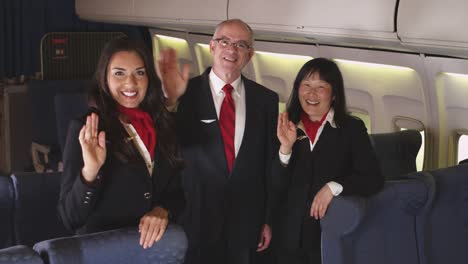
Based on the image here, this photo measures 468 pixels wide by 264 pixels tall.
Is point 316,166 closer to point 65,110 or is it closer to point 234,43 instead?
point 234,43

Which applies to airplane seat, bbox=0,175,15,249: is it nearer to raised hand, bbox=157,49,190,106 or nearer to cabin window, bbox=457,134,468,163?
raised hand, bbox=157,49,190,106

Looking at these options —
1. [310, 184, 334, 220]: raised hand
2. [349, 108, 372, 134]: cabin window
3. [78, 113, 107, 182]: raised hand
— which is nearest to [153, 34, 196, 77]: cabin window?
[349, 108, 372, 134]: cabin window

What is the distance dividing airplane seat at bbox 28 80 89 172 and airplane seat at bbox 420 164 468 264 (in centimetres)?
340

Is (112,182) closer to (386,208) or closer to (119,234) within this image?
(119,234)

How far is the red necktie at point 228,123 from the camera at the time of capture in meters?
3.11

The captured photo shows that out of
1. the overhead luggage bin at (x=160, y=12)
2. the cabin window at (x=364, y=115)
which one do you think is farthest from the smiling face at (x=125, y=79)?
the overhead luggage bin at (x=160, y=12)

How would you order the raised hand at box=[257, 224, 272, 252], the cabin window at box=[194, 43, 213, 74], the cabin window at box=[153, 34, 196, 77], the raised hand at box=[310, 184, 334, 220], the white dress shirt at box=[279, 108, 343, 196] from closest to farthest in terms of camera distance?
the raised hand at box=[310, 184, 334, 220] < the white dress shirt at box=[279, 108, 343, 196] < the raised hand at box=[257, 224, 272, 252] < the cabin window at box=[194, 43, 213, 74] < the cabin window at box=[153, 34, 196, 77]

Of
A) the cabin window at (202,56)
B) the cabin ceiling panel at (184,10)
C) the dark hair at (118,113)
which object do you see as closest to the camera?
the dark hair at (118,113)

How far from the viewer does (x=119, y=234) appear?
2.04 metres

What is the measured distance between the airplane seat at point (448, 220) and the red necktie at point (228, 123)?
78cm

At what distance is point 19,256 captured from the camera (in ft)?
5.87

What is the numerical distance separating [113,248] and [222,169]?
1.13 meters

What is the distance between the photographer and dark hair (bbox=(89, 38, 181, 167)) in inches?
95.2

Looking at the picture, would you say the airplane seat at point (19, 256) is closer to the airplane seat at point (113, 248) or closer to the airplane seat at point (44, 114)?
the airplane seat at point (113, 248)
